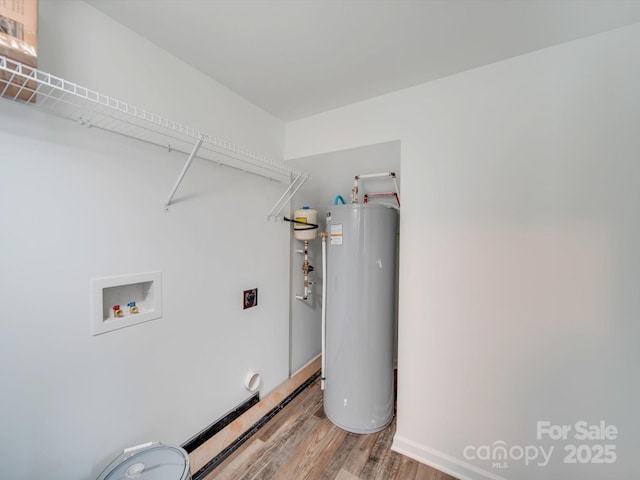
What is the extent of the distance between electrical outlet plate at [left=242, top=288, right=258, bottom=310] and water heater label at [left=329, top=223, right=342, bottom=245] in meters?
0.66

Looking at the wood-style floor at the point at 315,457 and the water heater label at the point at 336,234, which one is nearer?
the wood-style floor at the point at 315,457

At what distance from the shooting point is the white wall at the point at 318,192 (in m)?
1.83

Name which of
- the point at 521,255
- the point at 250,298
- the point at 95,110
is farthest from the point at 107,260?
the point at 521,255

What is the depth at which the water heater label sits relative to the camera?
1.70 m

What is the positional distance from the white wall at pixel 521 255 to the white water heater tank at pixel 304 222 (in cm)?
78

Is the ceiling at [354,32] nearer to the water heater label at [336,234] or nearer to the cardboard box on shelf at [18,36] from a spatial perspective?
the cardboard box on shelf at [18,36]

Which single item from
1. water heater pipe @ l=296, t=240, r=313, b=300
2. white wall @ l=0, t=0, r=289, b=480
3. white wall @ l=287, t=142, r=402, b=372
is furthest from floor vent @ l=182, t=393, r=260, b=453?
water heater pipe @ l=296, t=240, r=313, b=300

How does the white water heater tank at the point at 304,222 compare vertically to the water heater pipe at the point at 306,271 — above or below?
above

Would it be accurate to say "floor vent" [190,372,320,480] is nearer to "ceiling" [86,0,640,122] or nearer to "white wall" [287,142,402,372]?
"white wall" [287,142,402,372]

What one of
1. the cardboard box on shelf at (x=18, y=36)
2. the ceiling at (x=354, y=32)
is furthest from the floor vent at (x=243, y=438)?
the ceiling at (x=354, y=32)

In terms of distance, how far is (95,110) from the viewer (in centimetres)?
98

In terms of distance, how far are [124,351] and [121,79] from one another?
1.20 metres

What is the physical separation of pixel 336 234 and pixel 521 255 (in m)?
1.02

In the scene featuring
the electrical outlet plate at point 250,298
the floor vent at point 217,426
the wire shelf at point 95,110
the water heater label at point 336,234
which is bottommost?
the floor vent at point 217,426
